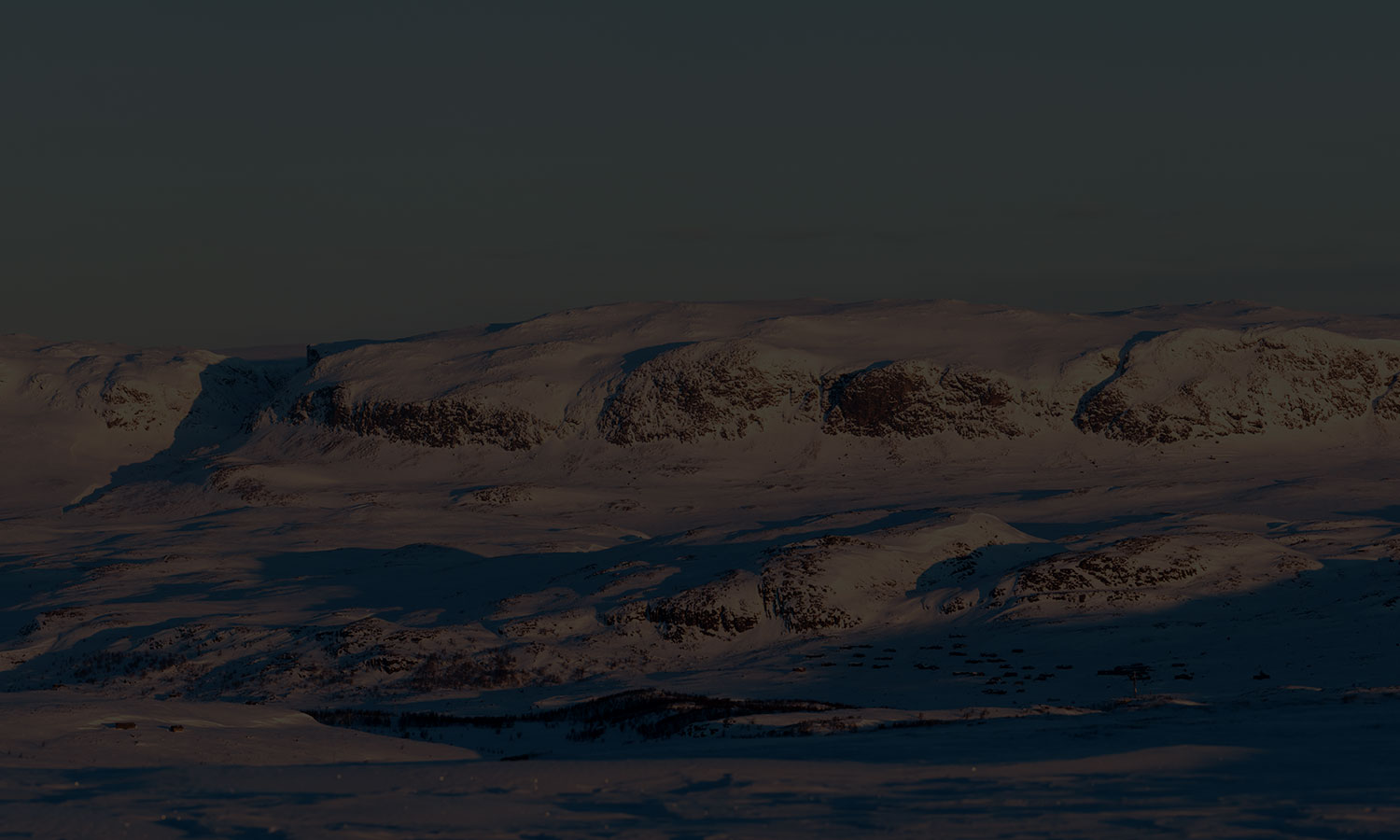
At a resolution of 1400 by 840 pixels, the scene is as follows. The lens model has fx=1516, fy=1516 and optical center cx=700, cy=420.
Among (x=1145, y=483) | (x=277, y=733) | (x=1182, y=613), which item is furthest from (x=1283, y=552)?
(x=277, y=733)

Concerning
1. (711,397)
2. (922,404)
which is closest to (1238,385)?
(922,404)

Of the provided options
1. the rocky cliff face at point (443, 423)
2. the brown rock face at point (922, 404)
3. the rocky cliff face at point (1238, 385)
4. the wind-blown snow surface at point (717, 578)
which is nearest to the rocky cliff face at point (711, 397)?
the wind-blown snow surface at point (717, 578)

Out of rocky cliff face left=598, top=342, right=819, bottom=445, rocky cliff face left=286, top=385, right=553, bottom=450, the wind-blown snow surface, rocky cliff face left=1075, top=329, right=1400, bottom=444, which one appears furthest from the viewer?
rocky cliff face left=286, top=385, right=553, bottom=450

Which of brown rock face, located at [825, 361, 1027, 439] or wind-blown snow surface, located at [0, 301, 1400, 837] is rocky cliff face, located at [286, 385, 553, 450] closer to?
wind-blown snow surface, located at [0, 301, 1400, 837]

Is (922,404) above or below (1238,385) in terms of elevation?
above

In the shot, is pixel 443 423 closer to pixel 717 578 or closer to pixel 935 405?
pixel 935 405

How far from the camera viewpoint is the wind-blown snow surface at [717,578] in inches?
1021

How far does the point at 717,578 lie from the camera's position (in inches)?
2736

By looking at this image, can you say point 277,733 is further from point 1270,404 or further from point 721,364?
point 1270,404

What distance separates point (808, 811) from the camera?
77.2 ft

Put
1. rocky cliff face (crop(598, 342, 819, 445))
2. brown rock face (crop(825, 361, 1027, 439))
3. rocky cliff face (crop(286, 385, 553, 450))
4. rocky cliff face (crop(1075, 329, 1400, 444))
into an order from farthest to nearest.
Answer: rocky cliff face (crop(286, 385, 553, 450))
rocky cliff face (crop(598, 342, 819, 445))
brown rock face (crop(825, 361, 1027, 439))
rocky cliff face (crop(1075, 329, 1400, 444))

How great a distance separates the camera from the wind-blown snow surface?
25938mm

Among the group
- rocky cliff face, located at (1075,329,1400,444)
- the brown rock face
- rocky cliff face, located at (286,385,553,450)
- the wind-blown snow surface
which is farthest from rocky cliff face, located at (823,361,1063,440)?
rocky cliff face, located at (286,385,553,450)

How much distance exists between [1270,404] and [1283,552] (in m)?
65.5
